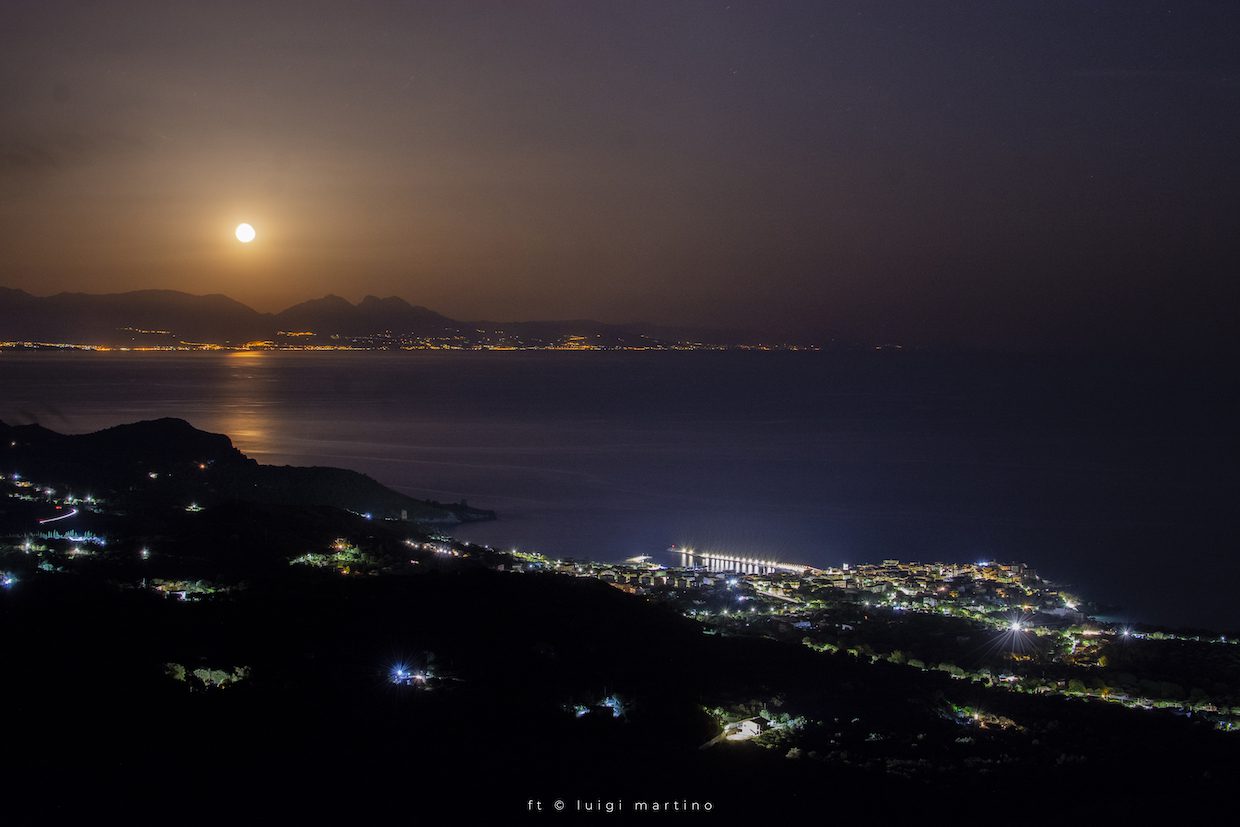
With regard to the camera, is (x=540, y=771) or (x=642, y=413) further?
(x=642, y=413)

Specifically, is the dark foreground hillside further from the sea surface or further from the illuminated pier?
the sea surface

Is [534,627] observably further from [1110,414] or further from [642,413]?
[1110,414]

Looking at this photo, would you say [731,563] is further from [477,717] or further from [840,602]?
[477,717]

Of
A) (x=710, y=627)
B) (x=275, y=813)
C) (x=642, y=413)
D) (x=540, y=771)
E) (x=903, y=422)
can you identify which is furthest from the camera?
(x=642, y=413)

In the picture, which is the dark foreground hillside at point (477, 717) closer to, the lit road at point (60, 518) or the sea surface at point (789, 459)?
the lit road at point (60, 518)

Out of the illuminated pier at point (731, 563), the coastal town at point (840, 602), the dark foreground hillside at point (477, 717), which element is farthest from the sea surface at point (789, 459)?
the dark foreground hillside at point (477, 717)

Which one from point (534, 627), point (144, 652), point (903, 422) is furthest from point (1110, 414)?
point (144, 652)

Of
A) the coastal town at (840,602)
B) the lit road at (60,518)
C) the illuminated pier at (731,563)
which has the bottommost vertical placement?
the illuminated pier at (731,563)

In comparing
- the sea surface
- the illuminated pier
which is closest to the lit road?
the sea surface
